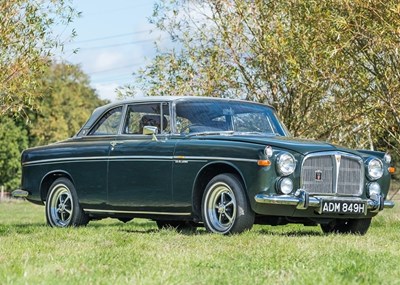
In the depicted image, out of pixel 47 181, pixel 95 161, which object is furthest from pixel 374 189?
pixel 47 181

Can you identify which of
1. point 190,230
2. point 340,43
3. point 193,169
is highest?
point 340,43

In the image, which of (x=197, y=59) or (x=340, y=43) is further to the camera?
(x=197, y=59)

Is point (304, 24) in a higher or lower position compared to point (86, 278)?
higher

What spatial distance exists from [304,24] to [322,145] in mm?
5951

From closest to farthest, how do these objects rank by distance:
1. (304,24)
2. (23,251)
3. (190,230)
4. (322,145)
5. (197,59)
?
(23,251) < (322,145) < (190,230) < (304,24) < (197,59)

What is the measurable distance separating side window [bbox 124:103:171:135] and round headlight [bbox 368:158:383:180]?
252 cm

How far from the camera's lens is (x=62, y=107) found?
72.4 m

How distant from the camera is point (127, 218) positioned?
39.7 ft

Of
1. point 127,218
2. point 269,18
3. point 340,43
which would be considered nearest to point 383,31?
point 340,43

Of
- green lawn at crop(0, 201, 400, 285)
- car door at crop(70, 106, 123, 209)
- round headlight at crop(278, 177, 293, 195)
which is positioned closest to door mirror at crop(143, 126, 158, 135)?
car door at crop(70, 106, 123, 209)

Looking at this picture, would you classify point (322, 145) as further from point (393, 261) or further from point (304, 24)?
point (304, 24)

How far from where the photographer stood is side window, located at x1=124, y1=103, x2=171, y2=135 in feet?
38.2

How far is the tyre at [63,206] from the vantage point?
40.8ft

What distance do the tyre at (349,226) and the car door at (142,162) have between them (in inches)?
85.5
